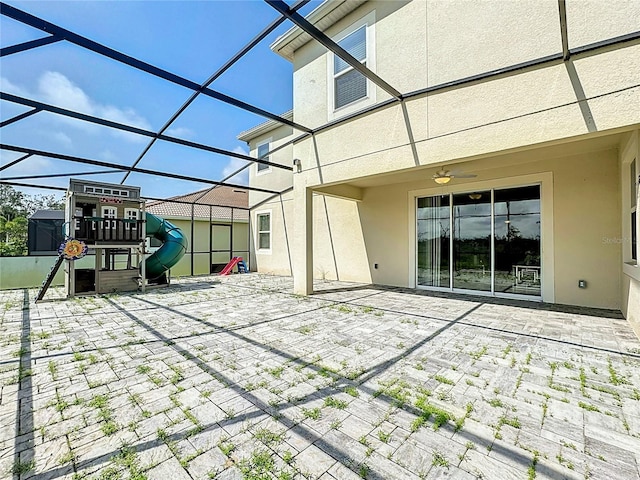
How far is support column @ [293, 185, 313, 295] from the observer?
24.3 feet

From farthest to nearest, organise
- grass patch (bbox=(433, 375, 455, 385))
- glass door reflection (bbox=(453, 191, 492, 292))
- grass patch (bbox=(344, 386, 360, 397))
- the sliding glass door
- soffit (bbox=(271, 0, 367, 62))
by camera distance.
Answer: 1. glass door reflection (bbox=(453, 191, 492, 292))
2. soffit (bbox=(271, 0, 367, 62))
3. the sliding glass door
4. grass patch (bbox=(433, 375, 455, 385))
5. grass patch (bbox=(344, 386, 360, 397))

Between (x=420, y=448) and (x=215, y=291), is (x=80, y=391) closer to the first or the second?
(x=420, y=448)

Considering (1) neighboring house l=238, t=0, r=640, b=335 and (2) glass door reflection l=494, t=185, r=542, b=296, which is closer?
(1) neighboring house l=238, t=0, r=640, b=335

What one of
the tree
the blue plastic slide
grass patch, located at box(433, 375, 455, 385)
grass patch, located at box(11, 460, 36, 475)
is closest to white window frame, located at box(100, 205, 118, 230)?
the blue plastic slide

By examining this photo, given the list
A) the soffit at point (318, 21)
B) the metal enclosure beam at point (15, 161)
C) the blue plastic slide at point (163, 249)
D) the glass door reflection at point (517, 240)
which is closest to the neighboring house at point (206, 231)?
the blue plastic slide at point (163, 249)

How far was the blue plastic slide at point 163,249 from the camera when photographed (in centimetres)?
923

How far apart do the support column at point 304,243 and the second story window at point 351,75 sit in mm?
2303

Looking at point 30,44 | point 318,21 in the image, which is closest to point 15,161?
point 30,44

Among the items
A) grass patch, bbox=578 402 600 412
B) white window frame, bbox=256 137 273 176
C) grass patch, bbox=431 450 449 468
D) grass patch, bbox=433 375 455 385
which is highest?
white window frame, bbox=256 137 273 176

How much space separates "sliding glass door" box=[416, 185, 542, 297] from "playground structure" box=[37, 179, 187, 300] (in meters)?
8.02

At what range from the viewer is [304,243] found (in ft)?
24.4

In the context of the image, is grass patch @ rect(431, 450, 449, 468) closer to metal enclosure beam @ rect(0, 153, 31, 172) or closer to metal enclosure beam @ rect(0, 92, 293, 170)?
metal enclosure beam @ rect(0, 92, 293, 170)

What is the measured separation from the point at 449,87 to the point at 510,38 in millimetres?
1035

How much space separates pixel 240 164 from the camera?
29.5 feet
